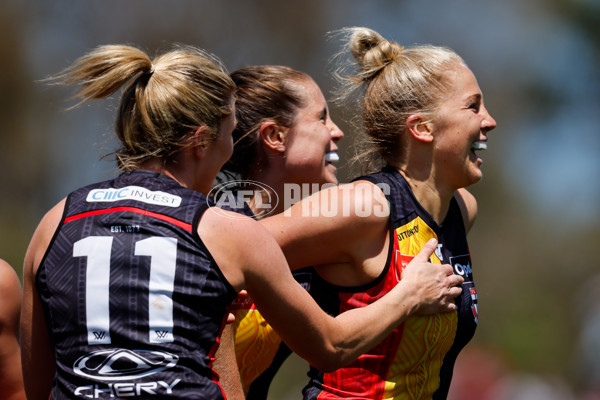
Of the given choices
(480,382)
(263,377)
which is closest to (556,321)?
(480,382)

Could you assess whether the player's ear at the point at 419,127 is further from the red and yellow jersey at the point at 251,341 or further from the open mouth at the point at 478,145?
the red and yellow jersey at the point at 251,341

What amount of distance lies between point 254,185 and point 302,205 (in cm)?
76

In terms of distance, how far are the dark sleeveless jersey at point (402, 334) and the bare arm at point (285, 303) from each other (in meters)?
0.37

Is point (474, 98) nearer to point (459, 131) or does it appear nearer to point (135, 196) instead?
point (459, 131)

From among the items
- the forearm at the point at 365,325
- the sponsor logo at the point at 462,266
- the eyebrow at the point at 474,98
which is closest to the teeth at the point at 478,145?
the eyebrow at the point at 474,98

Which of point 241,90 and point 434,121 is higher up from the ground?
point 434,121

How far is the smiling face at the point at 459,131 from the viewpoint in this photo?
332 centimetres

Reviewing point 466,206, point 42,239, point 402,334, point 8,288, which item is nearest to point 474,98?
point 466,206

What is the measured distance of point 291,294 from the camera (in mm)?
2340

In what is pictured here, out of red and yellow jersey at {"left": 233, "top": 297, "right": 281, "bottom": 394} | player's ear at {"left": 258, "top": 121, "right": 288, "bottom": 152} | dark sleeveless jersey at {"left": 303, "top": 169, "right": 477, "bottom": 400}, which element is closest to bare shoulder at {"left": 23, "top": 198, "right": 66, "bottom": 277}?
red and yellow jersey at {"left": 233, "top": 297, "right": 281, "bottom": 394}

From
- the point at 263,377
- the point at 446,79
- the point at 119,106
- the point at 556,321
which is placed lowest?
the point at 556,321

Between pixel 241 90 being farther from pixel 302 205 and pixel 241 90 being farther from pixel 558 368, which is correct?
pixel 558 368

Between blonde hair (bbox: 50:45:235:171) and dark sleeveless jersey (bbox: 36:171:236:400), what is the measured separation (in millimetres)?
228

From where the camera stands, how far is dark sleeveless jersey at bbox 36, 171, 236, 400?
2.16 metres
